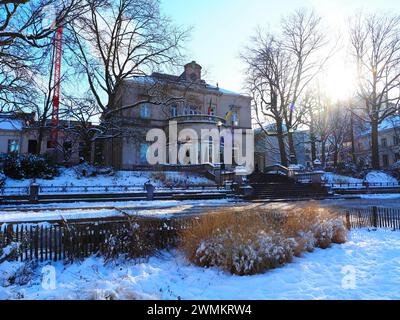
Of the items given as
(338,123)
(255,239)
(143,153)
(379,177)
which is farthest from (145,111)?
(255,239)

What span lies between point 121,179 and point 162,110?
13027 millimetres

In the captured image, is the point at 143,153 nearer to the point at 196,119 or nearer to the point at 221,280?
the point at 196,119

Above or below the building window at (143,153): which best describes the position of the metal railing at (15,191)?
below

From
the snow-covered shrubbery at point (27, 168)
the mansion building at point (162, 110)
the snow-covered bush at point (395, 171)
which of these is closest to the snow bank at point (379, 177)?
the snow-covered bush at point (395, 171)

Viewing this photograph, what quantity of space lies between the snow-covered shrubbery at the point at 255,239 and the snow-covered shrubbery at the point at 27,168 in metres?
18.4

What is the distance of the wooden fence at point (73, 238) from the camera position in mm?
8180

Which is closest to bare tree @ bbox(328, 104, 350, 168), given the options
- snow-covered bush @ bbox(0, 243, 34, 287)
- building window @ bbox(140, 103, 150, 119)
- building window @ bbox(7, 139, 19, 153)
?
building window @ bbox(140, 103, 150, 119)

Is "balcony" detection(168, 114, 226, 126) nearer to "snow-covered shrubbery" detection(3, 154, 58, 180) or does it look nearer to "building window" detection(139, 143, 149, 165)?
"building window" detection(139, 143, 149, 165)

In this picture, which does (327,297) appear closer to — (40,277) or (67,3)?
(40,277)

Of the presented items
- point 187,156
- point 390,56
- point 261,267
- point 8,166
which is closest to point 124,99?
point 187,156

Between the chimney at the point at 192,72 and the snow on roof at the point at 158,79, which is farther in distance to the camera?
the chimney at the point at 192,72

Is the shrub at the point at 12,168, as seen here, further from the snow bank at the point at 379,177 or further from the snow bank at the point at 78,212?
the snow bank at the point at 379,177

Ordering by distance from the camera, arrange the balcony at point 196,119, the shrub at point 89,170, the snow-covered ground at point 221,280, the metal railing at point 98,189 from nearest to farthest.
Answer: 1. the snow-covered ground at point 221,280
2. the metal railing at point 98,189
3. the shrub at point 89,170
4. the balcony at point 196,119

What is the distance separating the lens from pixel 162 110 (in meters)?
35.3
